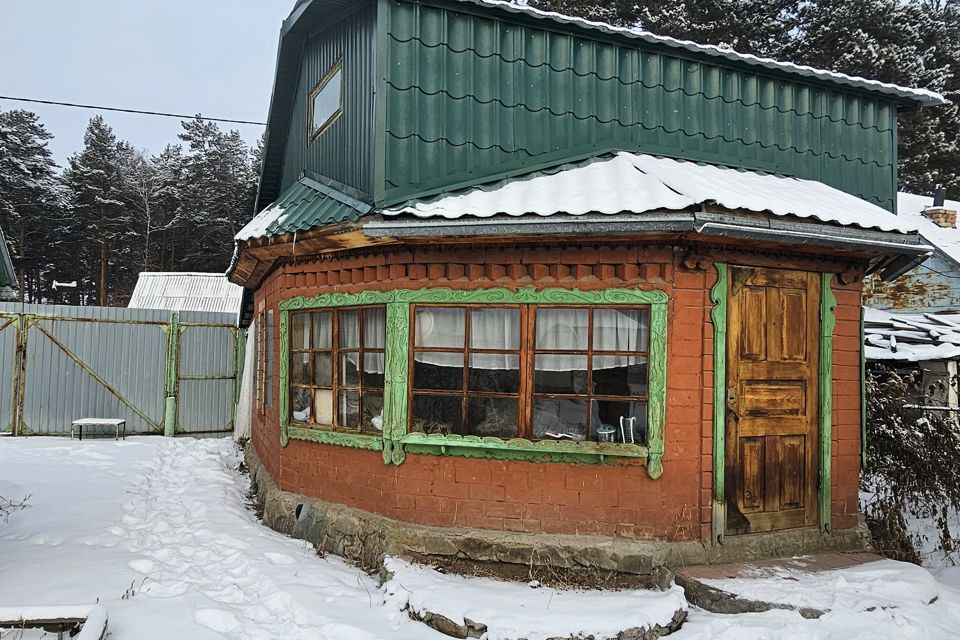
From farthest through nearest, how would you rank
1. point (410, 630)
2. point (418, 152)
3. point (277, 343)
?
point (277, 343), point (418, 152), point (410, 630)

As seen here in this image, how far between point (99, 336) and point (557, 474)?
10053mm

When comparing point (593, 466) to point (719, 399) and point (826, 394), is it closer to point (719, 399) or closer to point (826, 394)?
point (719, 399)

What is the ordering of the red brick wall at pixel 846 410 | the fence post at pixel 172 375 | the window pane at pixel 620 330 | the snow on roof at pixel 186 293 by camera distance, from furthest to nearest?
the snow on roof at pixel 186 293, the fence post at pixel 172 375, the red brick wall at pixel 846 410, the window pane at pixel 620 330

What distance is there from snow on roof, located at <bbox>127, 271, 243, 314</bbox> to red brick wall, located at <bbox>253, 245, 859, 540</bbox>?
50.3ft

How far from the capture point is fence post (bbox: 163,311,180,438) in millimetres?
11891

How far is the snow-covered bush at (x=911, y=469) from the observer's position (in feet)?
20.2

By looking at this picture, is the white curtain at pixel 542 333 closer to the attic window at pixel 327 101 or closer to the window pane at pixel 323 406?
the window pane at pixel 323 406

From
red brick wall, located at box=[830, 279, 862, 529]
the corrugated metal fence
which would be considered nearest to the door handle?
red brick wall, located at box=[830, 279, 862, 529]

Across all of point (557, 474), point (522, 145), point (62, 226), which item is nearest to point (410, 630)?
point (557, 474)

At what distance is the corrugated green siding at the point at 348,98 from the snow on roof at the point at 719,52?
3.78 feet

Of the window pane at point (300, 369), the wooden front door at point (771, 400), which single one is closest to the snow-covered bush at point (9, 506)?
the window pane at point (300, 369)

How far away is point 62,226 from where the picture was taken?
29.4m

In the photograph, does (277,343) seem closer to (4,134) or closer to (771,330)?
(771,330)

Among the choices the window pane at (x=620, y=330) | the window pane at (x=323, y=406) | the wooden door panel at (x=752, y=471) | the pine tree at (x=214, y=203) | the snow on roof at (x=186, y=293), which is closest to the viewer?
the window pane at (x=620, y=330)
